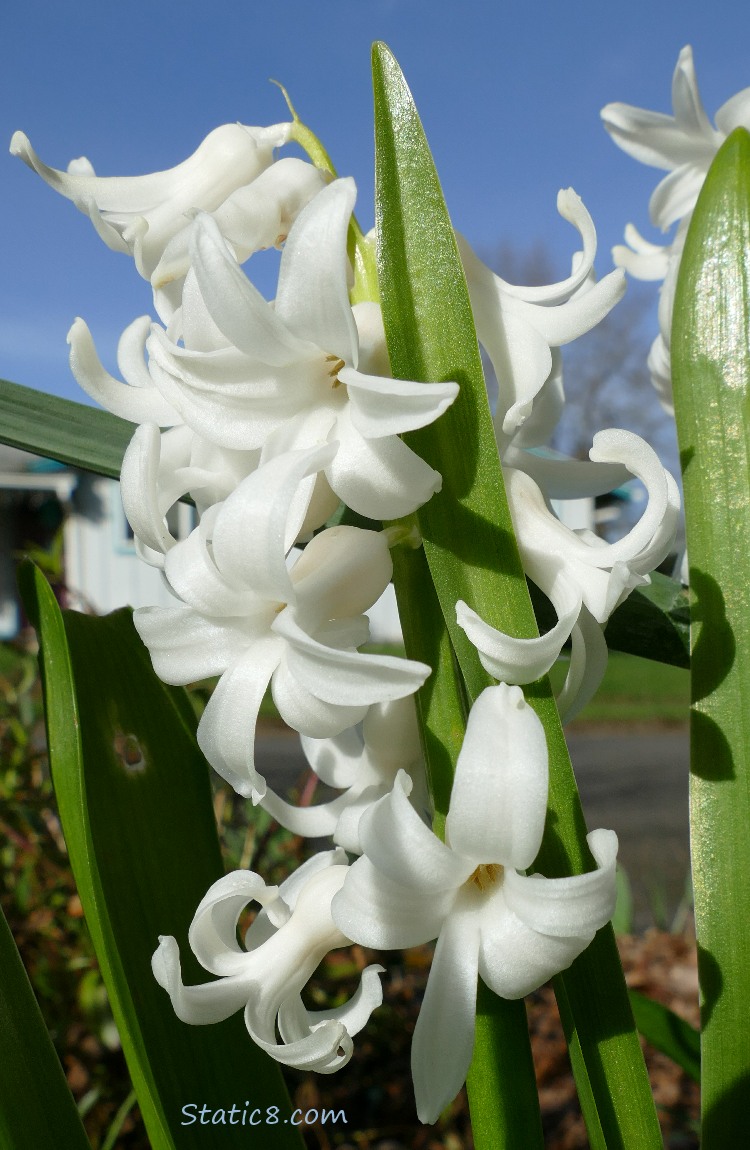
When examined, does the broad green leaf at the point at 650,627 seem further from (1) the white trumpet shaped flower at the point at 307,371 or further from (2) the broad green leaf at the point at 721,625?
(1) the white trumpet shaped flower at the point at 307,371

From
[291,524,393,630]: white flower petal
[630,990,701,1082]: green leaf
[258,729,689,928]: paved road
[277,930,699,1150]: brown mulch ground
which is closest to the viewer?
[291,524,393,630]: white flower petal

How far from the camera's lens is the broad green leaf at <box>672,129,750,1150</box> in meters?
0.60

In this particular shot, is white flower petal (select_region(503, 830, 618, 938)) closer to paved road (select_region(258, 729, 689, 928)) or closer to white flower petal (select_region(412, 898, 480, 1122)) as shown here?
white flower petal (select_region(412, 898, 480, 1122))

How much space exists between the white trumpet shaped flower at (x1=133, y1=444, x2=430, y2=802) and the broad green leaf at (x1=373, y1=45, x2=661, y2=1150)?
0.06 meters

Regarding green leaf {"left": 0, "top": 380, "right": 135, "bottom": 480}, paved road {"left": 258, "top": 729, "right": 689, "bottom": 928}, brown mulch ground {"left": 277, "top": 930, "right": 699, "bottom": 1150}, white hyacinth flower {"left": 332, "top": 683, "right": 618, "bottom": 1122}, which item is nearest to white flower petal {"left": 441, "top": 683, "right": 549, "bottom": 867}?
white hyacinth flower {"left": 332, "top": 683, "right": 618, "bottom": 1122}

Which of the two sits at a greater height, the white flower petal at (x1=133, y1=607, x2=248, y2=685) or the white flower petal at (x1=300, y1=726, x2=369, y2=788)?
the white flower petal at (x1=133, y1=607, x2=248, y2=685)

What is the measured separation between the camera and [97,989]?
68.6 inches

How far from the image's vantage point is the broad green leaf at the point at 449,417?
1.62 ft

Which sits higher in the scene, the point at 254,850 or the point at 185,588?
the point at 185,588

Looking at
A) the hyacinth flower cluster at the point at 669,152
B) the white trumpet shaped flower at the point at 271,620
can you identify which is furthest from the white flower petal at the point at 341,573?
the hyacinth flower cluster at the point at 669,152

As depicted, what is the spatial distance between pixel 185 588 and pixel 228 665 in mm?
61

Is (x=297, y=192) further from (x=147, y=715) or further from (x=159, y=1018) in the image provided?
(x=159, y=1018)

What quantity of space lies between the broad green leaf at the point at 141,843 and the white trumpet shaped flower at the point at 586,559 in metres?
0.32

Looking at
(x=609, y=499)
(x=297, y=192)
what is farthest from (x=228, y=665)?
(x=609, y=499)
